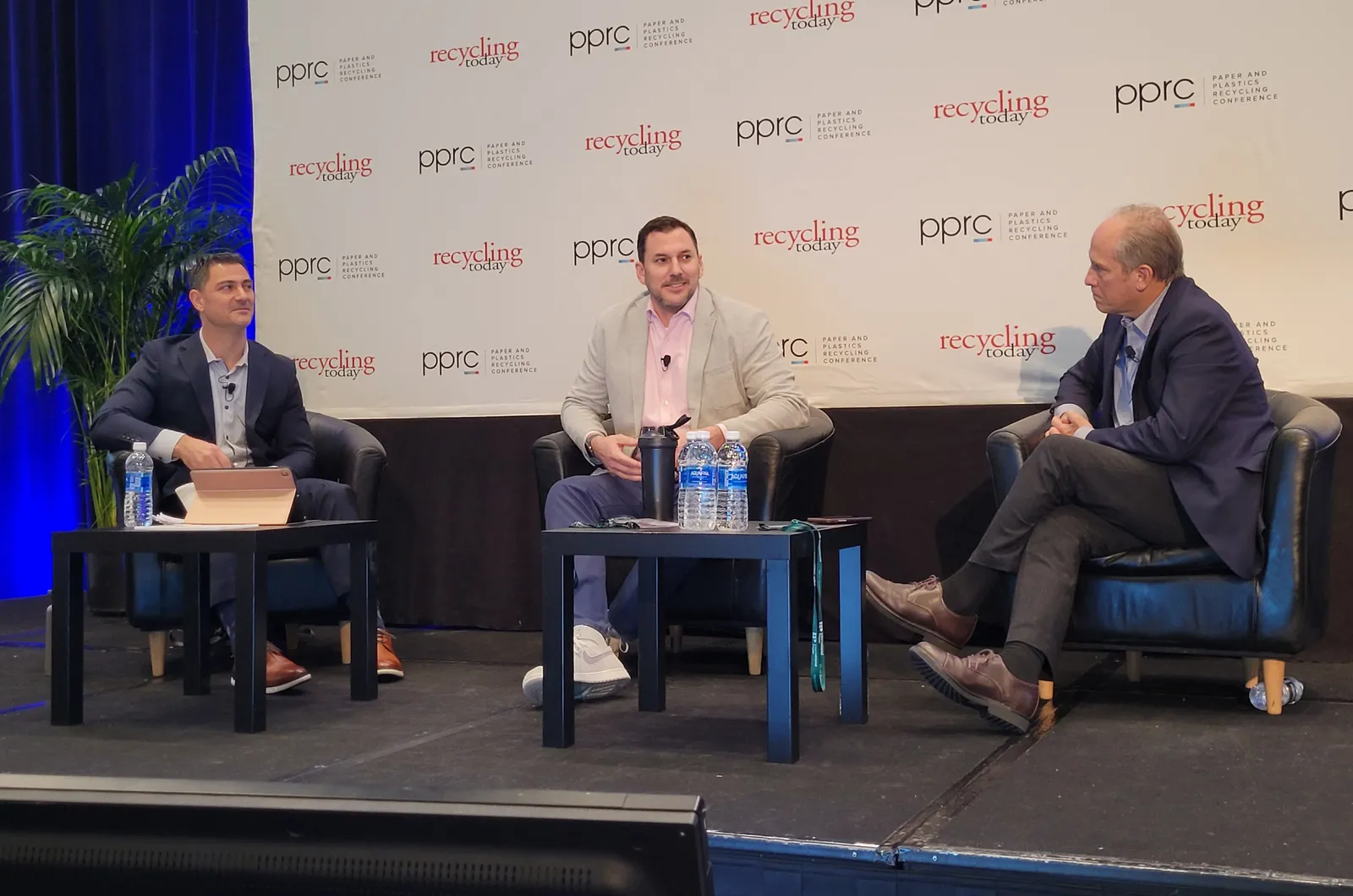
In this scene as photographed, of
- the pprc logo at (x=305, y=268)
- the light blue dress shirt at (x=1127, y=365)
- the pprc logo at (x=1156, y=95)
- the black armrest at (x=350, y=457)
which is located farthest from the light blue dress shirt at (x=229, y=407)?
the pprc logo at (x=1156, y=95)

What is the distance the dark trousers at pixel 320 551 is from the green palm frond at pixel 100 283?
1.35 metres

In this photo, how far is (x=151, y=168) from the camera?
5.41 meters

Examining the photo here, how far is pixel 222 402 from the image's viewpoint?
376cm

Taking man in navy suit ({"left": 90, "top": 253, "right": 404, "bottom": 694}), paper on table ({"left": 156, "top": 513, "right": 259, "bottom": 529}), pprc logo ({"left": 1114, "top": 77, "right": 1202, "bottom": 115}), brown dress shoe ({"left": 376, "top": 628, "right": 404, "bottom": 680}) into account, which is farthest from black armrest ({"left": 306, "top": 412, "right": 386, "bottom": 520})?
pprc logo ({"left": 1114, "top": 77, "right": 1202, "bottom": 115})

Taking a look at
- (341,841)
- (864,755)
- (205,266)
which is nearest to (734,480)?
(864,755)

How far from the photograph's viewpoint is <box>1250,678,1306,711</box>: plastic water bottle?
2873mm

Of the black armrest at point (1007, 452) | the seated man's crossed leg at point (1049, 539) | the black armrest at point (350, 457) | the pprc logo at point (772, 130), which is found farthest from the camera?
the pprc logo at point (772, 130)

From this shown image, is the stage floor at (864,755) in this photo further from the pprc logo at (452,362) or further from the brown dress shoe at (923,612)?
the pprc logo at (452,362)

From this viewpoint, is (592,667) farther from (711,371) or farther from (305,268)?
(305,268)

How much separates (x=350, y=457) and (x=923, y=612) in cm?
178

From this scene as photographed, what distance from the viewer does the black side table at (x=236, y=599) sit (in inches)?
110

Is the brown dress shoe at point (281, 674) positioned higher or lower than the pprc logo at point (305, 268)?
lower

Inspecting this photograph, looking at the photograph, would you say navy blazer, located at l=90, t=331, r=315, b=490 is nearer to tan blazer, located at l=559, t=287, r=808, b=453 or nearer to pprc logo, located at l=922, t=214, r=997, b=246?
tan blazer, located at l=559, t=287, r=808, b=453

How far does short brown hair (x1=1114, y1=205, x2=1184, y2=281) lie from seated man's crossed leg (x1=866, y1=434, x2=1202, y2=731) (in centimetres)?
46
